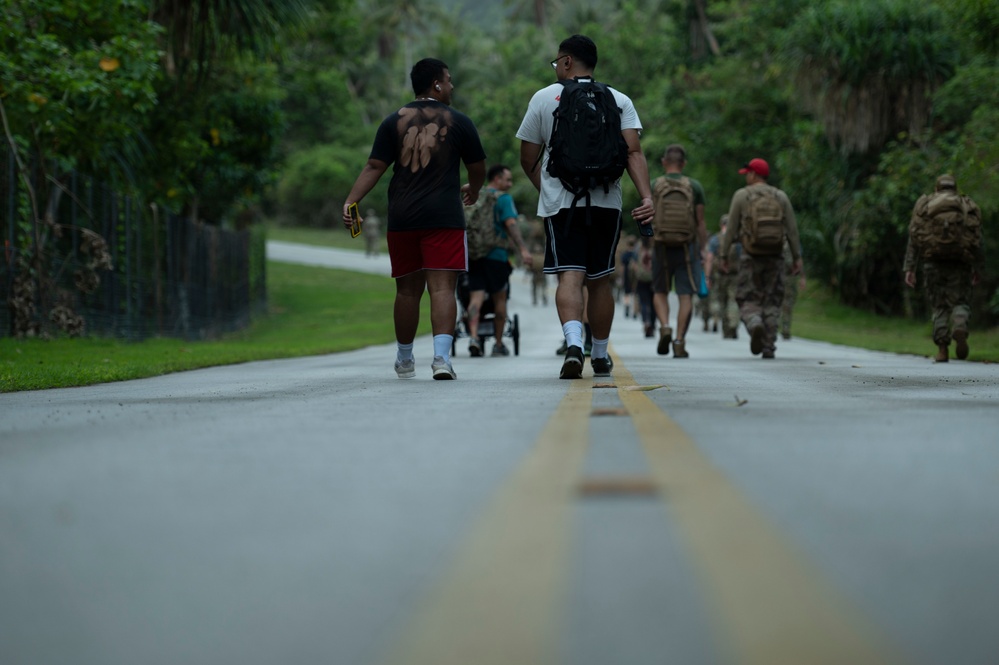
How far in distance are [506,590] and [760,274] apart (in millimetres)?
12337

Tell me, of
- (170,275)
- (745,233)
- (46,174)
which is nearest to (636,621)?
(745,233)

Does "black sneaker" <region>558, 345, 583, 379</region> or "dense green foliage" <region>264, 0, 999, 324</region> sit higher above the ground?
"dense green foliage" <region>264, 0, 999, 324</region>

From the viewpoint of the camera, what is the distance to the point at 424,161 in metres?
9.55

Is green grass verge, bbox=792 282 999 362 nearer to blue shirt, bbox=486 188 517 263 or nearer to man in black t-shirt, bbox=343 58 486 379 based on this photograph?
blue shirt, bbox=486 188 517 263

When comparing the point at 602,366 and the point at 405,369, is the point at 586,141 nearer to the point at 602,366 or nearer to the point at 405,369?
the point at 602,366

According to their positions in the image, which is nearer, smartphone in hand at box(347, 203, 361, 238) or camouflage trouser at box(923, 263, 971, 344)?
smartphone in hand at box(347, 203, 361, 238)

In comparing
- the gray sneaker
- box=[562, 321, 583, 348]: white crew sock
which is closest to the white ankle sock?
the gray sneaker

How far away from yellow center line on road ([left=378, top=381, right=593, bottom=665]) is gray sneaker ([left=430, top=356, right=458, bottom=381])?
532 centimetres

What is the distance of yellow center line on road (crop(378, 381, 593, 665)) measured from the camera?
2.35 metres

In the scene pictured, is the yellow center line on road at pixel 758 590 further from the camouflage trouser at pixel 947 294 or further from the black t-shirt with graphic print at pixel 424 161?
the camouflage trouser at pixel 947 294

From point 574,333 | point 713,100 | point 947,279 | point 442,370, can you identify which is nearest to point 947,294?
point 947,279

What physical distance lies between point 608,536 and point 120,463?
6.78 feet

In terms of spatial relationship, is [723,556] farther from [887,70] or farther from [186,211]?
[186,211]

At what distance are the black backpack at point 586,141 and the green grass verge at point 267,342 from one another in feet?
12.9
